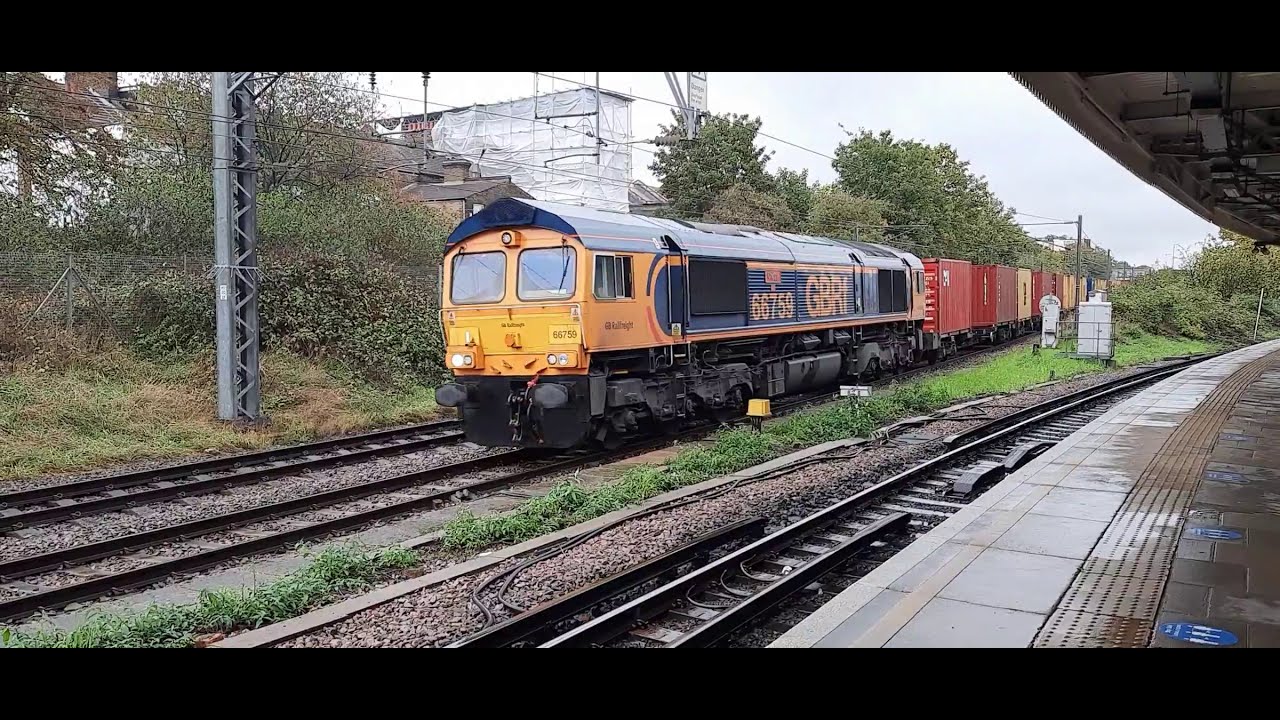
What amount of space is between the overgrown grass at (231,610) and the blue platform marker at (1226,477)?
8237mm

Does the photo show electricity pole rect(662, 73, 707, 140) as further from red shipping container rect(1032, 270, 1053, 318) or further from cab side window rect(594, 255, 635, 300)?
red shipping container rect(1032, 270, 1053, 318)

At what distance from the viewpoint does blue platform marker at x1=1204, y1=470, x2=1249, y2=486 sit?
9258 millimetres

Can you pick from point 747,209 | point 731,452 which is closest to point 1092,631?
point 731,452

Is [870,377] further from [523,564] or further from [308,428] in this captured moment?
[523,564]

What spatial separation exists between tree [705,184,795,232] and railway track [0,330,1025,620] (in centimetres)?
2606

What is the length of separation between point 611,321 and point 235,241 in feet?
21.5

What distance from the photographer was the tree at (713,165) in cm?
4322

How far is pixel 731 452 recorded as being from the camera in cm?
1229

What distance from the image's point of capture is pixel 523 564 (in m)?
7.35

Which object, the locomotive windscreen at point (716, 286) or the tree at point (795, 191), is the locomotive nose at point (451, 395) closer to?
the locomotive windscreen at point (716, 286)

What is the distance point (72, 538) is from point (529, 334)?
219 inches

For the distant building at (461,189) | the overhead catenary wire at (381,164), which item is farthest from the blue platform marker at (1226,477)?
the distant building at (461,189)

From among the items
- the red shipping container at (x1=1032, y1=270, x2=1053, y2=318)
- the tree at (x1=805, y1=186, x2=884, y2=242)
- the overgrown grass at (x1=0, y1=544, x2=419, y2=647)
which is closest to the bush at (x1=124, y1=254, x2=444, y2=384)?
the overgrown grass at (x1=0, y1=544, x2=419, y2=647)
